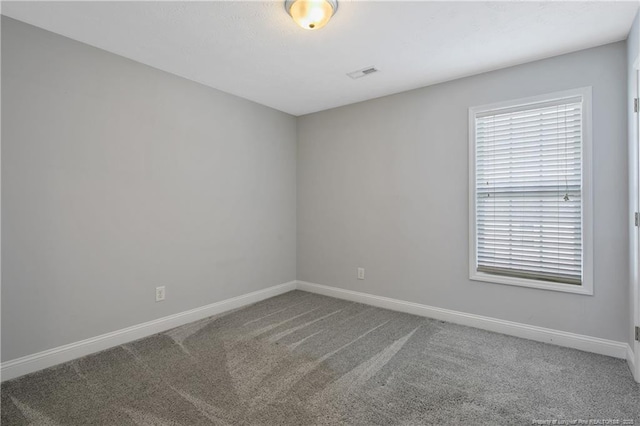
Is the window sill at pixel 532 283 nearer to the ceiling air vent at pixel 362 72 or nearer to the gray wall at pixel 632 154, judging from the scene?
the gray wall at pixel 632 154

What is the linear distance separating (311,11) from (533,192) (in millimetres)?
2389

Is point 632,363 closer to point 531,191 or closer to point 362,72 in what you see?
point 531,191

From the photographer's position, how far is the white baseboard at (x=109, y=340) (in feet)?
7.28

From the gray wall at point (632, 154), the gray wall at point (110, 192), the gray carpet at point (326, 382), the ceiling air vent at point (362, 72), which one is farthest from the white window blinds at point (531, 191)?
the gray wall at point (110, 192)

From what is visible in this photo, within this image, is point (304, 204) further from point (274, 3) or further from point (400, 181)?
point (274, 3)

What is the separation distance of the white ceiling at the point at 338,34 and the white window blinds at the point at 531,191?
1.76 ft

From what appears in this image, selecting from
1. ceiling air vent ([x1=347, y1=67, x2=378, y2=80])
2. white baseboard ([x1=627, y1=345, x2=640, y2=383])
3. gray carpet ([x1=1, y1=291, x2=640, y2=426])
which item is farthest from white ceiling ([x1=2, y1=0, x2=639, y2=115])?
gray carpet ([x1=1, y1=291, x2=640, y2=426])

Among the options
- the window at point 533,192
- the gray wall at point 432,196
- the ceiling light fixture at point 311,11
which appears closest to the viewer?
the ceiling light fixture at point 311,11

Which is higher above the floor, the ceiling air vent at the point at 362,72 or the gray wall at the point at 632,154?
the ceiling air vent at the point at 362,72

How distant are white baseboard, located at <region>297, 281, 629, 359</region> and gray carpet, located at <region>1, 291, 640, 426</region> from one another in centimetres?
8

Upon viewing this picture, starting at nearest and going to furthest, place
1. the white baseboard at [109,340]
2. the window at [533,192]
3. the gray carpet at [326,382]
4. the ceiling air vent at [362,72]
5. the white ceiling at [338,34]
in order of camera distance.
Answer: the gray carpet at [326,382] < the white ceiling at [338,34] < the white baseboard at [109,340] < the window at [533,192] < the ceiling air vent at [362,72]

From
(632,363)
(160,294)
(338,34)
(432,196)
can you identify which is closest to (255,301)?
(160,294)

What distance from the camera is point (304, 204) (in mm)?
4508

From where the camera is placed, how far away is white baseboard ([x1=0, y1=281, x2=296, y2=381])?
2.22m
